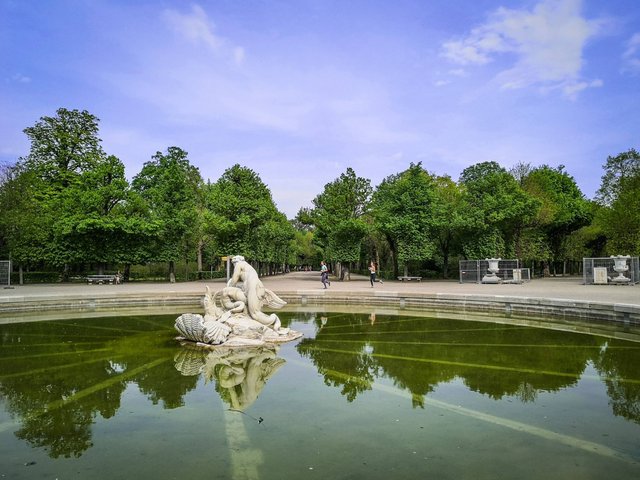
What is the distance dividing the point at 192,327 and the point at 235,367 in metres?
2.65

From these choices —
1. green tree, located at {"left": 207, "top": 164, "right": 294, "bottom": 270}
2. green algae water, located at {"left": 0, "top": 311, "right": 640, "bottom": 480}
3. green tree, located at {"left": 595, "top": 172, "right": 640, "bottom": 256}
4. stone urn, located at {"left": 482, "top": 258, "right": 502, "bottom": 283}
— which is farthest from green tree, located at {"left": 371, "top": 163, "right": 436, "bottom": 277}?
green algae water, located at {"left": 0, "top": 311, "right": 640, "bottom": 480}

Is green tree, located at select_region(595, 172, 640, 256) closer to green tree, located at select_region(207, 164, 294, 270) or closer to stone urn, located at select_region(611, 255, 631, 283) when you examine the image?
stone urn, located at select_region(611, 255, 631, 283)

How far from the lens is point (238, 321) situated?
458 inches

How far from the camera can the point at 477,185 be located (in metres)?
40.4

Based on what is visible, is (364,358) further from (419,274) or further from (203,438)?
(419,274)

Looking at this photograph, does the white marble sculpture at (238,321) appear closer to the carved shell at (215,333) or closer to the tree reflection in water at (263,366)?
the carved shell at (215,333)

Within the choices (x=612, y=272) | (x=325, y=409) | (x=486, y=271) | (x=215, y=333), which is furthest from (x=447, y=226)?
(x=325, y=409)

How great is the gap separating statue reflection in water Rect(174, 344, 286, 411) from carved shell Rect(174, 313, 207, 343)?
0.29 meters

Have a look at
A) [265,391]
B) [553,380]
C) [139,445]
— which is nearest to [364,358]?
[265,391]

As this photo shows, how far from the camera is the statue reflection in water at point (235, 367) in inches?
286

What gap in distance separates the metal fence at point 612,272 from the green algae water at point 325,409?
882 inches

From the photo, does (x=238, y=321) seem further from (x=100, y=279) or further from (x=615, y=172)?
(x=615, y=172)

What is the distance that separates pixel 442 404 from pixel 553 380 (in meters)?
2.64

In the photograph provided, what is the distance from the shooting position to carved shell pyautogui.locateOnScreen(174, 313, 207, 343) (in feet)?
36.1
